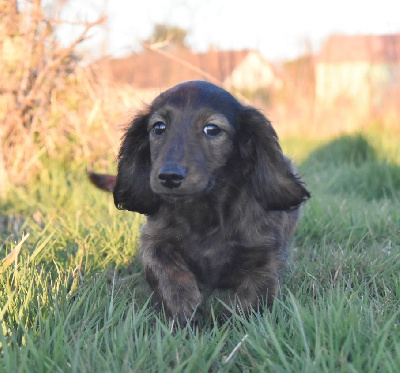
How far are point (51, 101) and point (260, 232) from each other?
3.09 m

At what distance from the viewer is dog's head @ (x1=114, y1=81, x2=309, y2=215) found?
77.6 inches

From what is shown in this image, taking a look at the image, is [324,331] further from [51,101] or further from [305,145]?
[305,145]

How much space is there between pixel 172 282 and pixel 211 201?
1.30 ft

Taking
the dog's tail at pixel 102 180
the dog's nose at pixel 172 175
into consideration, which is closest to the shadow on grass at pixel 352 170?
the dog's tail at pixel 102 180

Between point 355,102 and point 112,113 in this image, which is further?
point 355,102

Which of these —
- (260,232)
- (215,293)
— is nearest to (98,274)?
(215,293)

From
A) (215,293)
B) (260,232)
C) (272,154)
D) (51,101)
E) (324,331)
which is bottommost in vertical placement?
(215,293)

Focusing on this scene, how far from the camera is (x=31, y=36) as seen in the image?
4.18 metres

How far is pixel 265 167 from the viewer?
226 cm

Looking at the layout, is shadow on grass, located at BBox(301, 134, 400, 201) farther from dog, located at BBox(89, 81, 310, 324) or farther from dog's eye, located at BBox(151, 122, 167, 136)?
dog's eye, located at BBox(151, 122, 167, 136)

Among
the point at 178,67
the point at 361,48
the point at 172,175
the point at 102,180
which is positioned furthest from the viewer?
the point at 178,67

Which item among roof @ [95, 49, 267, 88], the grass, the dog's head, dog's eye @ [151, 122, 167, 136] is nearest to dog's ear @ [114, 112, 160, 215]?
the dog's head

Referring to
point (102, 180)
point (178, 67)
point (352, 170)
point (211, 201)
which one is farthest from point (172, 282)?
point (178, 67)

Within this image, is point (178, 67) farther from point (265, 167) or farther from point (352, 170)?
point (265, 167)
